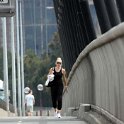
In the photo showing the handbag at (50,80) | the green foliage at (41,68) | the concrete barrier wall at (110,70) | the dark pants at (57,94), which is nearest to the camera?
the concrete barrier wall at (110,70)

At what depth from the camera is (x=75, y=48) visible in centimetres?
4072

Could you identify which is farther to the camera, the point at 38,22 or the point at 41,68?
the point at 38,22

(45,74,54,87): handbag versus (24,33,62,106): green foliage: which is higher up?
(24,33,62,106): green foliage

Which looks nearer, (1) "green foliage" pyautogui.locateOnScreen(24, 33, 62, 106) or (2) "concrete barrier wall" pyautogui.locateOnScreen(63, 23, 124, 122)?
(2) "concrete barrier wall" pyautogui.locateOnScreen(63, 23, 124, 122)

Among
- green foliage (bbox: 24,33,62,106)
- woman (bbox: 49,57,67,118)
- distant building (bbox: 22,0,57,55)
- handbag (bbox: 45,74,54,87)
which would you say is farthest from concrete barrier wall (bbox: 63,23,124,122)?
distant building (bbox: 22,0,57,55)

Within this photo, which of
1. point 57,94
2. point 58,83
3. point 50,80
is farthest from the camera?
point 57,94

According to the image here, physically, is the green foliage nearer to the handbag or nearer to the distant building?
the distant building

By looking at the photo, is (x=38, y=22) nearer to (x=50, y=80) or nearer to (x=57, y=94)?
(x=57, y=94)

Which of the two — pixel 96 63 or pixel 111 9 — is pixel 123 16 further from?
pixel 96 63

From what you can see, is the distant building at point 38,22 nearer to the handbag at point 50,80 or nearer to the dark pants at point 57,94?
the dark pants at point 57,94

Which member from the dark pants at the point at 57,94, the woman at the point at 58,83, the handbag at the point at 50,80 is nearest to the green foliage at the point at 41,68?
the dark pants at the point at 57,94

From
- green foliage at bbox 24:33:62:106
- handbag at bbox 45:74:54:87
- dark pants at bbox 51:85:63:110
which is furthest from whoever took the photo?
green foliage at bbox 24:33:62:106

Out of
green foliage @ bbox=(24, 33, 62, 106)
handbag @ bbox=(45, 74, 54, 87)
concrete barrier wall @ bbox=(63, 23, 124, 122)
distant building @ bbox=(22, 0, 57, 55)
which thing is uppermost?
distant building @ bbox=(22, 0, 57, 55)

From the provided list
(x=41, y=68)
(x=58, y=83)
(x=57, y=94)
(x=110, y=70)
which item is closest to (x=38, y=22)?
(x=41, y=68)
